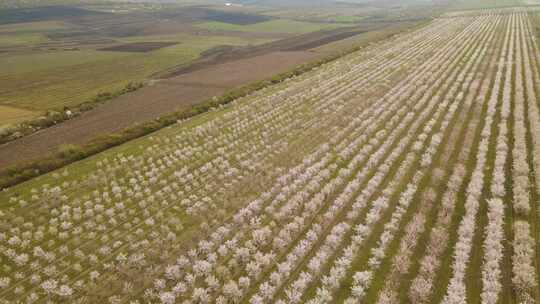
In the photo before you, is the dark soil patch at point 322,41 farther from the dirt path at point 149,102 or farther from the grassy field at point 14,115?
the grassy field at point 14,115

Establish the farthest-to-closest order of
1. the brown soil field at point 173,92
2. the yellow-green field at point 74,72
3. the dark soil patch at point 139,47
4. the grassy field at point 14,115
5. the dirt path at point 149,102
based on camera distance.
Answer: the dark soil patch at point 139,47 → the yellow-green field at point 74,72 → the grassy field at point 14,115 → the brown soil field at point 173,92 → the dirt path at point 149,102

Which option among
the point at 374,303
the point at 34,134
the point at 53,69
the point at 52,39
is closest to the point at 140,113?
the point at 34,134

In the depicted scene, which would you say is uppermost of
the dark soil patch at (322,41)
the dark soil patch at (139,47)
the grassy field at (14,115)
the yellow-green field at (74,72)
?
the dark soil patch at (322,41)

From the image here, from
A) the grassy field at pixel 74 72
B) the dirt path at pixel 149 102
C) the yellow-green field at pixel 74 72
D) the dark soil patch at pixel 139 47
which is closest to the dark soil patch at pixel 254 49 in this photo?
A: the dirt path at pixel 149 102

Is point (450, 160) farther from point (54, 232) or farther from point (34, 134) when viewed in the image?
point (34, 134)

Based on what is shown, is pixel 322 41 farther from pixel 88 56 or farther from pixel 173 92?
pixel 88 56

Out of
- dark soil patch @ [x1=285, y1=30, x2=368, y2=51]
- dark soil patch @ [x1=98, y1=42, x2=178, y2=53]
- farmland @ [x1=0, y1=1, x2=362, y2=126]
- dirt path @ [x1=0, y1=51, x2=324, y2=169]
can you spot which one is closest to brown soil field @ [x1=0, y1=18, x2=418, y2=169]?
dirt path @ [x1=0, y1=51, x2=324, y2=169]
